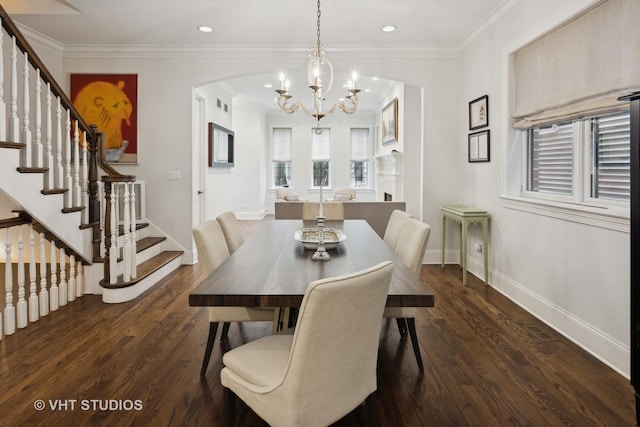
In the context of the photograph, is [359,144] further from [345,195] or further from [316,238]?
[316,238]

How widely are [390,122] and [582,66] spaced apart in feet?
16.8

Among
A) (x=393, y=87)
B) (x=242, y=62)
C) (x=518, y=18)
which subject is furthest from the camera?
(x=393, y=87)

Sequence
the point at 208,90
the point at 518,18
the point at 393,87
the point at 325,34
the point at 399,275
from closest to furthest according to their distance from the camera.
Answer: the point at 399,275, the point at 518,18, the point at 325,34, the point at 208,90, the point at 393,87

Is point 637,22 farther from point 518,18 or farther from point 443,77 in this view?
point 443,77

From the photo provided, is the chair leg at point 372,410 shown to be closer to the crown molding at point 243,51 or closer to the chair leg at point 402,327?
the chair leg at point 402,327

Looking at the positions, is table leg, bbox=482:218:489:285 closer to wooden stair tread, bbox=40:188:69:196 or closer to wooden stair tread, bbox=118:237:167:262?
wooden stair tread, bbox=118:237:167:262

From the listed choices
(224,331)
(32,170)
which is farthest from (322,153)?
(224,331)

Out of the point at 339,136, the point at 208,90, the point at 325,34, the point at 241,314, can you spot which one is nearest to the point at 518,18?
the point at 325,34

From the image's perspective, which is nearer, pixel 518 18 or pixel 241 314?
pixel 241 314

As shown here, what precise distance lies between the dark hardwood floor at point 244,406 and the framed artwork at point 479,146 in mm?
1710

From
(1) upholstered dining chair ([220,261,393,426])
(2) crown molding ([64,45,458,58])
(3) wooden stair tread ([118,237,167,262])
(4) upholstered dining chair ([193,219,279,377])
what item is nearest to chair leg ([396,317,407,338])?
(4) upholstered dining chair ([193,219,279,377])

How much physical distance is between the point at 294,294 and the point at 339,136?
Result: 33.2 feet

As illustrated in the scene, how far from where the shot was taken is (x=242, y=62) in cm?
527

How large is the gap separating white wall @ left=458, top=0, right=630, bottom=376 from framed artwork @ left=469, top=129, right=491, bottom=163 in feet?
0.28
